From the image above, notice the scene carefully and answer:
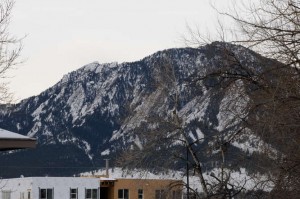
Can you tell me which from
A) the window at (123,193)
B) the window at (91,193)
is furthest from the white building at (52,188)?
the window at (123,193)

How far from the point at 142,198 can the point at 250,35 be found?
6749 cm

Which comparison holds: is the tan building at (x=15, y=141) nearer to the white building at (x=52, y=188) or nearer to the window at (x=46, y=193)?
the white building at (x=52, y=188)

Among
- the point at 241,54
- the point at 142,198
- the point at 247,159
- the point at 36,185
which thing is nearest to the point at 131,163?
the point at 247,159

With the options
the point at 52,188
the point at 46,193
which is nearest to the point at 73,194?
the point at 52,188

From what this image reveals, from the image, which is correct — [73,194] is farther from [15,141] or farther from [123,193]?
[15,141]

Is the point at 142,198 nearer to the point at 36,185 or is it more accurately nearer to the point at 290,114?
the point at 36,185

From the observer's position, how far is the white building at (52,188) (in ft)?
241

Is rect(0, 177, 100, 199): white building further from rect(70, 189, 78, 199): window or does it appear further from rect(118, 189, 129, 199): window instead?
rect(118, 189, 129, 199): window

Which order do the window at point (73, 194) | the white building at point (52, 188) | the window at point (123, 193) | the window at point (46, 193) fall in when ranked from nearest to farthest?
1. the white building at point (52, 188)
2. the window at point (46, 193)
3. the window at point (73, 194)
4. the window at point (123, 193)

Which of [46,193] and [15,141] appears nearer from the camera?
[15,141]

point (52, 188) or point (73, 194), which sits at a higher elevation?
point (52, 188)

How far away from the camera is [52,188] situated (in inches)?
3017

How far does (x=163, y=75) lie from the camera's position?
1229 inches

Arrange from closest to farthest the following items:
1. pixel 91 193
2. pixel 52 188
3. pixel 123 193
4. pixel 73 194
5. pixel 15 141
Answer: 1. pixel 15 141
2. pixel 52 188
3. pixel 91 193
4. pixel 73 194
5. pixel 123 193
